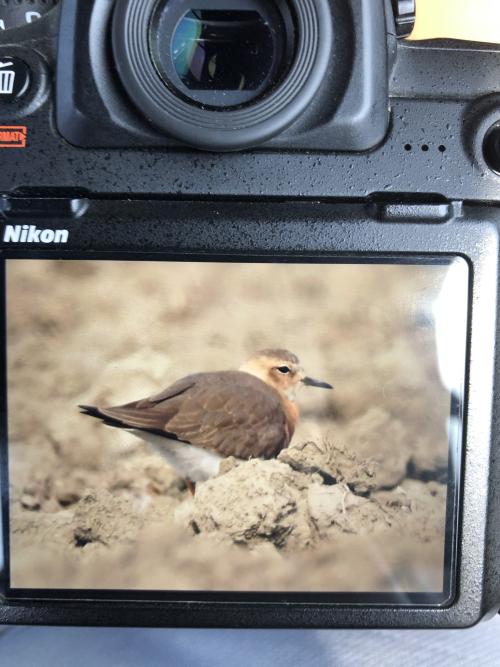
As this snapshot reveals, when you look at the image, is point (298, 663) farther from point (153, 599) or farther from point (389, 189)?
point (389, 189)

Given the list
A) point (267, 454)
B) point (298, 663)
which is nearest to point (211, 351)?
point (267, 454)

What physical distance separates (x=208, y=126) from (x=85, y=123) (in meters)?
0.06

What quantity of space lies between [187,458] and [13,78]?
201mm

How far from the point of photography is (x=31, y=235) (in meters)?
0.36

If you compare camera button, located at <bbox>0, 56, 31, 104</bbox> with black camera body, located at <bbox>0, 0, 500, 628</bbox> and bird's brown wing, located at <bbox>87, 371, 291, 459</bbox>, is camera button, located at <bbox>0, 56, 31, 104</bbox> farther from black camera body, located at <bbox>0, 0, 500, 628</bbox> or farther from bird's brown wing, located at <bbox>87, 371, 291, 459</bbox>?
bird's brown wing, located at <bbox>87, 371, 291, 459</bbox>

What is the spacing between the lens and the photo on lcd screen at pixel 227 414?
14.3 inches

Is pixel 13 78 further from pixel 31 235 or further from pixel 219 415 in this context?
pixel 219 415

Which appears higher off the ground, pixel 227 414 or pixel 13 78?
pixel 13 78

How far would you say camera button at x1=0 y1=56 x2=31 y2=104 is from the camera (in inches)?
13.9

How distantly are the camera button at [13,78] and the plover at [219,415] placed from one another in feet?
0.50

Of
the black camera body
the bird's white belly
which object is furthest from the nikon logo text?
the bird's white belly

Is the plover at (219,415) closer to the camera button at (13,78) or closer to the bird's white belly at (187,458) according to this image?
the bird's white belly at (187,458)

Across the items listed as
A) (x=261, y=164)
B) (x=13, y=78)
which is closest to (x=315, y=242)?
(x=261, y=164)

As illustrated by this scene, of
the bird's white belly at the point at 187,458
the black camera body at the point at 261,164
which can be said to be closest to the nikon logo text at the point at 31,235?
the black camera body at the point at 261,164
